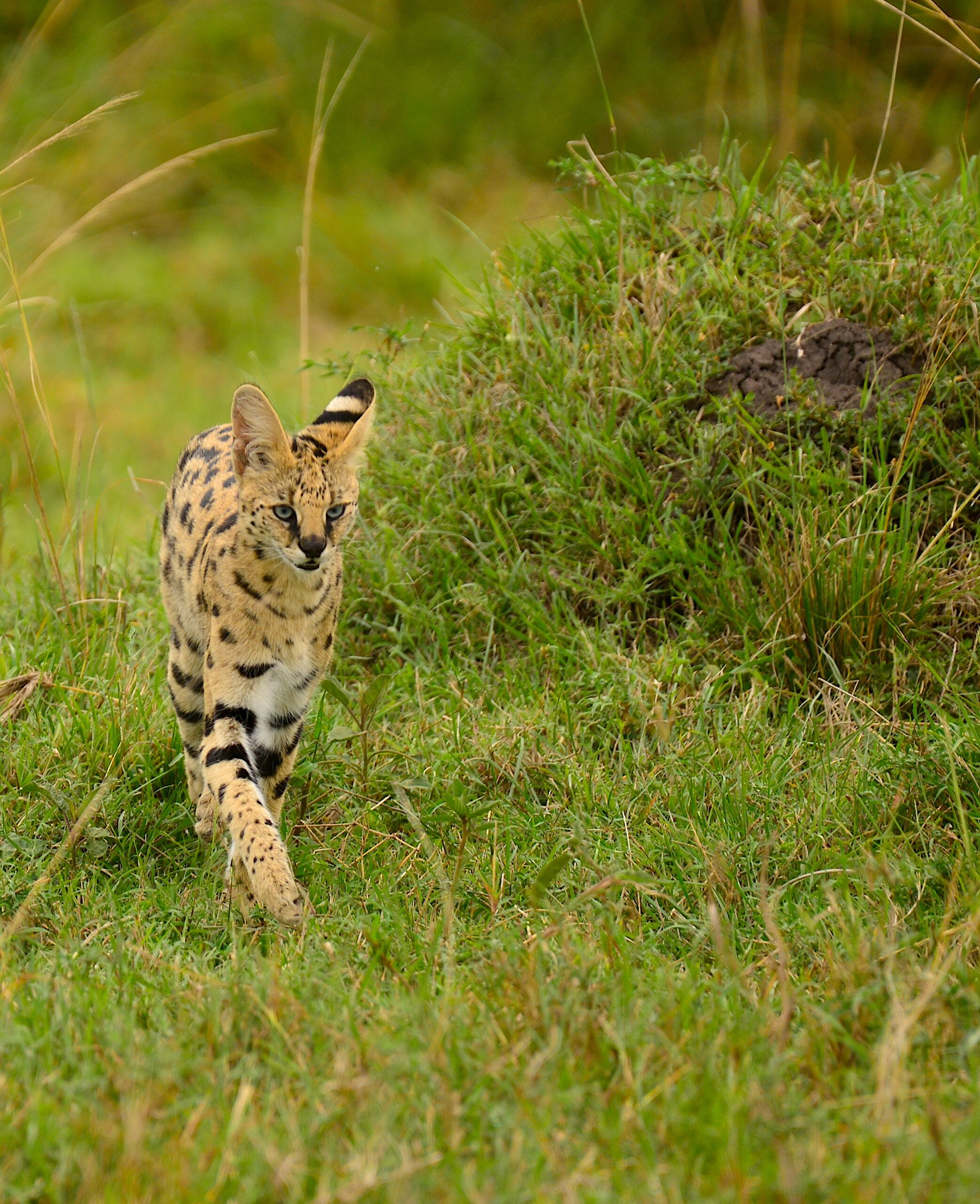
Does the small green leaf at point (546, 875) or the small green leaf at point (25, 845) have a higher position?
the small green leaf at point (546, 875)

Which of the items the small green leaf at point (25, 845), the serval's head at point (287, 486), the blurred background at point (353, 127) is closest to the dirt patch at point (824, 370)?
the serval's head at point (287, 486)

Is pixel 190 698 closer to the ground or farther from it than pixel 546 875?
closer to the ground

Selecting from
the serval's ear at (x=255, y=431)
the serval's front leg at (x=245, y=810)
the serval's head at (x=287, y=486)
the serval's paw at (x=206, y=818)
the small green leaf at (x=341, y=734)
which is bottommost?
the serval's paw at (x=206, y=818)

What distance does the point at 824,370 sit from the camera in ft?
15.3

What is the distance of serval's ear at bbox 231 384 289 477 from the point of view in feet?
11.8

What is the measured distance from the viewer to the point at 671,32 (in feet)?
35.6

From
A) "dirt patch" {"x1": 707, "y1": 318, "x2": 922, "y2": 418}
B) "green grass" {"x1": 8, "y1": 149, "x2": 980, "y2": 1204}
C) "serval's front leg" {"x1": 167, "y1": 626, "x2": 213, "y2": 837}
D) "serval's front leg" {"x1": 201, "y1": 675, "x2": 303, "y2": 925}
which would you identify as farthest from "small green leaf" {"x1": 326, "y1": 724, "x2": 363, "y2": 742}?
"dirt patch" {"x1": 707, "y1": 318, "x2": 922, "y2": 418}

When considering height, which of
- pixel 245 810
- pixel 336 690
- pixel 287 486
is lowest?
pixel 245 810

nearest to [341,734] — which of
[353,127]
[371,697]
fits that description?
[371,697]

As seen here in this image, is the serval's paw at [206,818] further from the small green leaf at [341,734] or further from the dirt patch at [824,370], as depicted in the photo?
the dirt patch at [824,370]

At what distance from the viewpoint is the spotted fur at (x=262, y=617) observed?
3516mm

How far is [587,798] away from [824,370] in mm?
1802

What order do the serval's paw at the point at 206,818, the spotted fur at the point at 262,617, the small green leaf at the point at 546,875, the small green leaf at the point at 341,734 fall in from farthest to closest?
the small green leaf at the point at 341,734
the serval's paw at the point at 206,818
the spotted fur at the point at 262,617
the small green leaf at the point at 546,875

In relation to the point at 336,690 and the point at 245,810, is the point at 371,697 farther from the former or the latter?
the point at 245,810
